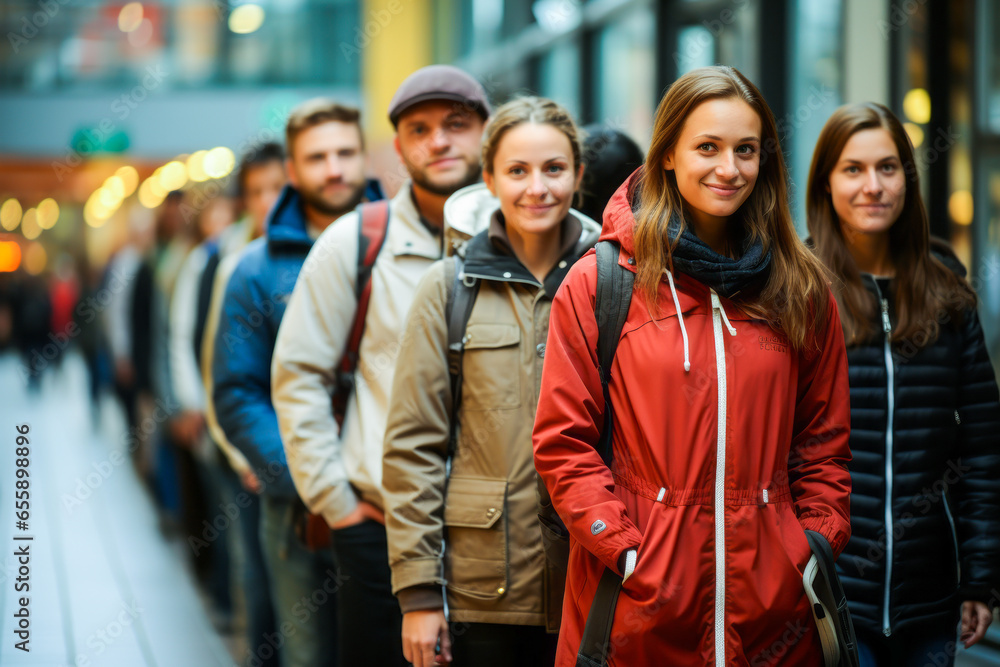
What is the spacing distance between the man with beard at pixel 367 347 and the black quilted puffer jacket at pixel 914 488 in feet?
4.26

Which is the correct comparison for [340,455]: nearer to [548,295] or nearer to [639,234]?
[548,295]

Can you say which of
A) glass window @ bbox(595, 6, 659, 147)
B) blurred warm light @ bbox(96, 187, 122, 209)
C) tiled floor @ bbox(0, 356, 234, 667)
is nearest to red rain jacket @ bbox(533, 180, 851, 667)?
tiled floor @ bbox(0, 356, 234, 667)

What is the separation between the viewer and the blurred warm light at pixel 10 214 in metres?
33.4

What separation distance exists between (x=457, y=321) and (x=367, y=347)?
594 millimetres

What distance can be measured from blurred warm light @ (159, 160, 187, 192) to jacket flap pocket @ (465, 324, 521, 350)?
15.9 metres

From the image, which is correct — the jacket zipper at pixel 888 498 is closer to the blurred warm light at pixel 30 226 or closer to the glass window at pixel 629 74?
the glass window at pixel 629 74

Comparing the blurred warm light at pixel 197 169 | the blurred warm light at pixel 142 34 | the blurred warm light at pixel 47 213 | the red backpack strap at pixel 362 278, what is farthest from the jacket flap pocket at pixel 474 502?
the blurred warm light at pixel 47 213

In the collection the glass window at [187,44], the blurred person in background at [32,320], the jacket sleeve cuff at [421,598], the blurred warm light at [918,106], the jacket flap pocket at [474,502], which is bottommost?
the blurred person in background at [32,320]

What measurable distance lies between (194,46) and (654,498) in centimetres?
2377

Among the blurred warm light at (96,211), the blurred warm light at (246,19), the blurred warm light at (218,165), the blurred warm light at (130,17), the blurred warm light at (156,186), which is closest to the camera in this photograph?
the blurred warm light at (218,165)

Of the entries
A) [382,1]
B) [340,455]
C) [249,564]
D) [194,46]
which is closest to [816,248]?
[340,455]

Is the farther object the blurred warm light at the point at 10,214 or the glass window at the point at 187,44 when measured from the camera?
the blurred warm light at the point at 10,214

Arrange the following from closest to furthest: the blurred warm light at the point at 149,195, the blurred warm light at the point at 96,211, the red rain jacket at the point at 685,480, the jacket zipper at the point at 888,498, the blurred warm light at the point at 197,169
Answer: the red rain jacket at the point at 685,480 < the jacket zipper at the point at 888,498 < the blurred warm light at the point at 197,169 < the blurred warm light at the point at 149,195 < the blurred warm light at the point at 96,211

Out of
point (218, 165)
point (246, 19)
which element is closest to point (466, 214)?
point (218, 165)
